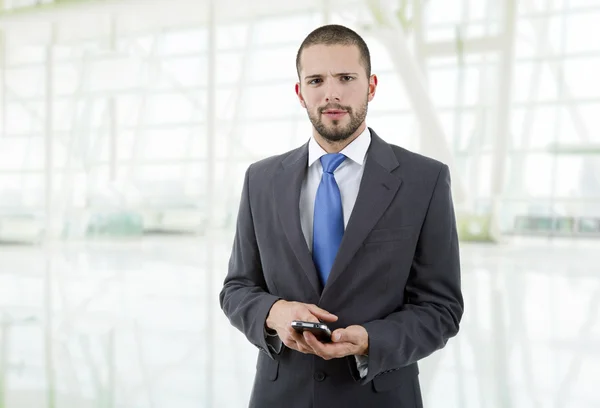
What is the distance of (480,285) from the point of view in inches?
389

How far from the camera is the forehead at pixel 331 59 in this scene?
158 cm

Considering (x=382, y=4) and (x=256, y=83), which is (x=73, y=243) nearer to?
(x=256, y=83)

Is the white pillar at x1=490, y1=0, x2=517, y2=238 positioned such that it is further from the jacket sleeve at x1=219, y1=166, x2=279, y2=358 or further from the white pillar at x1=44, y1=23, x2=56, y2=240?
the jacket sleeve at x1=219, y1=166, x2=279, y2=358

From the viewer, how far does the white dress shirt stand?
1.65m

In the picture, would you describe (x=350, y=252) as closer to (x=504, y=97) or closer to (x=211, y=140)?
(x=504, y=97)

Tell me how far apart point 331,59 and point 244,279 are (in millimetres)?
653

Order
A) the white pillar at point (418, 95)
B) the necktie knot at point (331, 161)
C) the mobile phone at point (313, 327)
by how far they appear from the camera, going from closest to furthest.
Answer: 1. the mobile phone at point (313, 327)
2. the necktie knot at point (331, 161)
3. the white pillar at point (418, 95)

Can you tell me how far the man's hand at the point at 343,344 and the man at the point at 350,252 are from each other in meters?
0.04

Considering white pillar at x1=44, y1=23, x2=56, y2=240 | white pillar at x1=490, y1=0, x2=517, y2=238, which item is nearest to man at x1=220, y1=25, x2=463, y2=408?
white pillar at x1=490, y1=0, x2=517, y2=238

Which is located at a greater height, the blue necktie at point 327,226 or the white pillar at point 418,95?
the white pillar at point 418,95

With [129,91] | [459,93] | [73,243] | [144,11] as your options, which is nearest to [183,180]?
[129,91]

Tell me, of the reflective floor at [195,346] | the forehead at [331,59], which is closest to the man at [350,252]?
the forehead at [331,59]

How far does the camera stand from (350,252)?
154cm

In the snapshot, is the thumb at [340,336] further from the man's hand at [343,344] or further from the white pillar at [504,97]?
the white pillar at [504,97]
